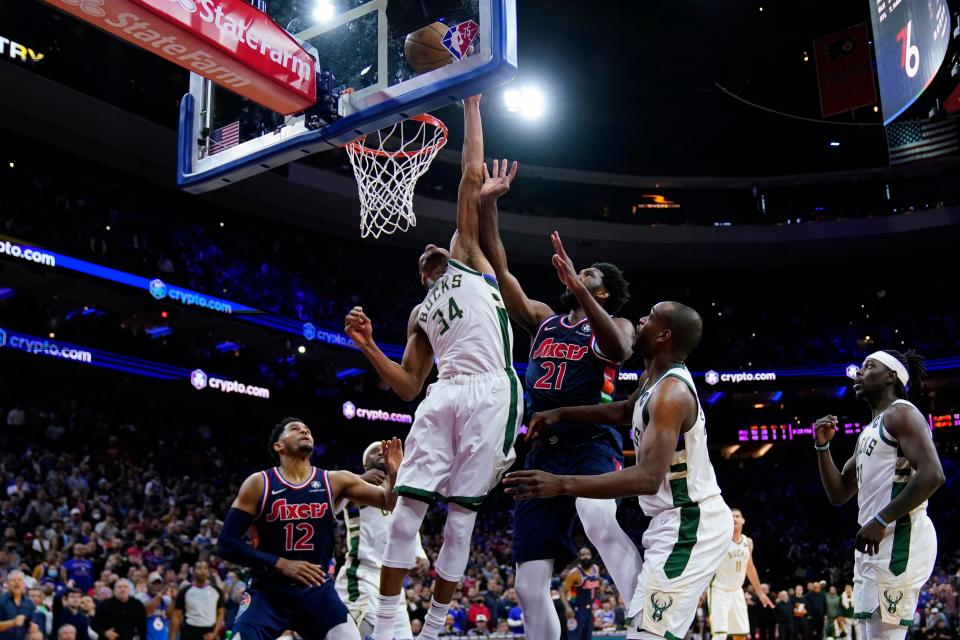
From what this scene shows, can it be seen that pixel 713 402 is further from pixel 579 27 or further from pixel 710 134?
pixel 579 27

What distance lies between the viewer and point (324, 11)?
6027 millimetres

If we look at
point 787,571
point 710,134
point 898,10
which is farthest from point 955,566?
point 898,10

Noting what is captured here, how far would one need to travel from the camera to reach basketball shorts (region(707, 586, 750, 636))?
1094cm

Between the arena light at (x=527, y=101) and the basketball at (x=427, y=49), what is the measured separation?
15817mm

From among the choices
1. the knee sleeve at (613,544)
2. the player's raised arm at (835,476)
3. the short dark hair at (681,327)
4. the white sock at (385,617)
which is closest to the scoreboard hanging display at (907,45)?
the player's raised arm at (835,476)

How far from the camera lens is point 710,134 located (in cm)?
2752

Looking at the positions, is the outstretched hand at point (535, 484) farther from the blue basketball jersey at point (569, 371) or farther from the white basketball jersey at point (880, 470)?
the white basketball jersey at point (880, 470)

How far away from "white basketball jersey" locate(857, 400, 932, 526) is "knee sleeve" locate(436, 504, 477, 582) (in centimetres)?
237

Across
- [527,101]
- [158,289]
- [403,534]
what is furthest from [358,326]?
[527,101]

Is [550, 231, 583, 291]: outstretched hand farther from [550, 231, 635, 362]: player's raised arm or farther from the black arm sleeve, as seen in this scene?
the black arm sleeve

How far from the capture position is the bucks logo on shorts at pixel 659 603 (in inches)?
151

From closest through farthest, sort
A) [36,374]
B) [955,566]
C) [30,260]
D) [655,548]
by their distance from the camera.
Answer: [655,548] < [30,260] < [36,374] < [955,566]

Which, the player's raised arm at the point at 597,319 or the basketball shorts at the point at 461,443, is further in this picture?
the player's raised arm at the point at 597,319

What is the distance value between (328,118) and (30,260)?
13.8 metres
